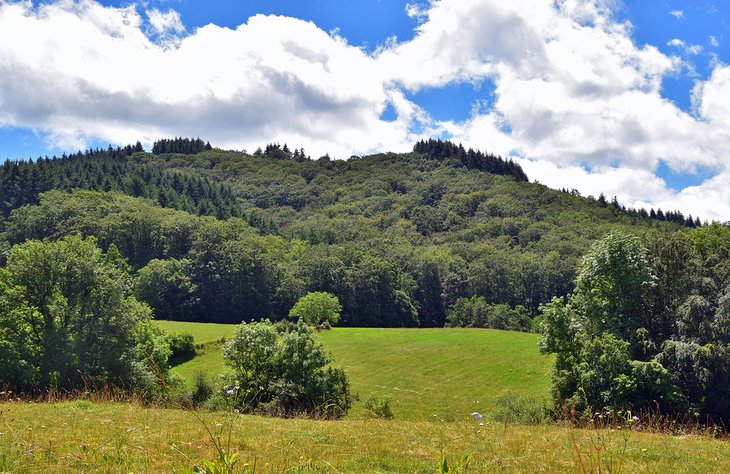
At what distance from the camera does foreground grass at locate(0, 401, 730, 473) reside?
672 cm

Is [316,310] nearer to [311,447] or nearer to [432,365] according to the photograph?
[432,365]

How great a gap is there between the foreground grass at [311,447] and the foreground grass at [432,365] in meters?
30.5

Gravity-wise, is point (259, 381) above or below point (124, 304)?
below

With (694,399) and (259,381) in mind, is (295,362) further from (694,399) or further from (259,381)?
(694,399)

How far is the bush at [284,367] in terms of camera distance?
1207 inches

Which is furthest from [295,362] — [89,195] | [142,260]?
[89,195]

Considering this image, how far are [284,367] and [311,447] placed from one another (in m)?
23.7

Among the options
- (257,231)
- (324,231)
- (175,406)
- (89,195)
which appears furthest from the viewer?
(324,231)

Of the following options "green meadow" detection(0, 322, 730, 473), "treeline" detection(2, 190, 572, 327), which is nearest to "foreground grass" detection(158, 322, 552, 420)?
"treeline" detection(2, 190, 572, 327)

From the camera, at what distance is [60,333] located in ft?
109

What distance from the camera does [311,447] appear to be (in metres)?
8.91

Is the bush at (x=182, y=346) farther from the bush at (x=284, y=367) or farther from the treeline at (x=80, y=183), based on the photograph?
the treeline at (x=80, y=183)

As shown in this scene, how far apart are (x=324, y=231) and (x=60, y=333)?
145 meters

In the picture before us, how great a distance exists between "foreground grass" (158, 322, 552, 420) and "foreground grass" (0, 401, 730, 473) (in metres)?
30.5
